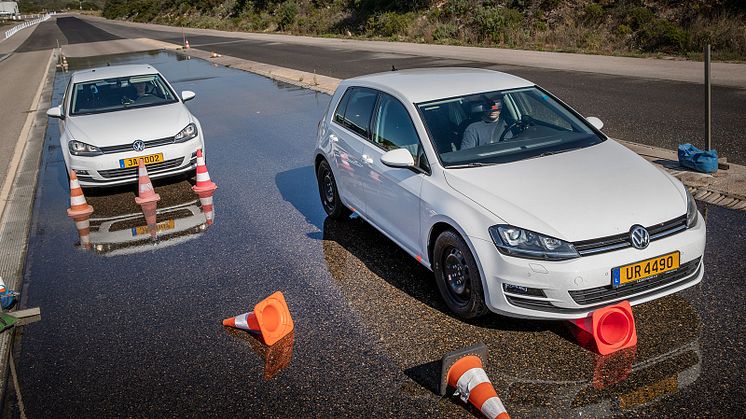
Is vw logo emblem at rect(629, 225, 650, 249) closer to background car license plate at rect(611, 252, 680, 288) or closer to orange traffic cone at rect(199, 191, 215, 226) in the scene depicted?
background car license plate at rect(611, 252, 680, 288)

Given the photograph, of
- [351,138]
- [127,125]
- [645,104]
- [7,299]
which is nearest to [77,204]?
[127,125]

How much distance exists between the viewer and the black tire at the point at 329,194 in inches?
300

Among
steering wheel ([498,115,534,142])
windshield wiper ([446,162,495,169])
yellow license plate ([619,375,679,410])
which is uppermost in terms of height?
steering wheel ([498,115,534,142])

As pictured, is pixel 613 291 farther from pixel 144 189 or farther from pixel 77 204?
pixel 77 204

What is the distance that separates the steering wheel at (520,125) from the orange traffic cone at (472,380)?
2.27 metres

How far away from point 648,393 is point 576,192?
1.46 meters

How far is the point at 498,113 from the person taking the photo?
605 centimetres

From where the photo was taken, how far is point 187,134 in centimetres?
977

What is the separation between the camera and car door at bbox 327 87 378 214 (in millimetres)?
6680

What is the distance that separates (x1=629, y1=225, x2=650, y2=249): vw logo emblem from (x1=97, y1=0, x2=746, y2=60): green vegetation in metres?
17.8

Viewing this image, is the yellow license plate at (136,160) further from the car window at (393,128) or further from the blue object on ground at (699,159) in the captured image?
the blue object on ground at (699,159)

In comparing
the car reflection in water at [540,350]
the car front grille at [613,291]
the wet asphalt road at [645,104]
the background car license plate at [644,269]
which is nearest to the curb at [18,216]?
the car reflection in water at [540,350]

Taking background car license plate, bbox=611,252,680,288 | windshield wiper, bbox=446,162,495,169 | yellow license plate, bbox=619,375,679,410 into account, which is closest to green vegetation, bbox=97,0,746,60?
windshield wiper, bbox=446,162,495,169

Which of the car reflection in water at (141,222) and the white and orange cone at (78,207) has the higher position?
the white and orange cone at (78,207)
